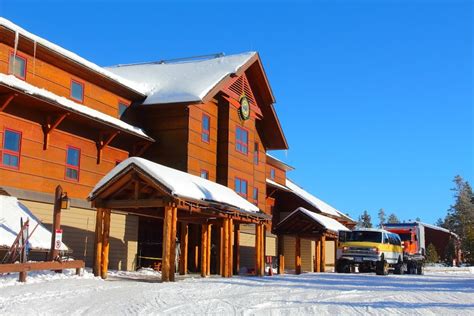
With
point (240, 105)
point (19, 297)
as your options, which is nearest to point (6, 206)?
point (19, 297)

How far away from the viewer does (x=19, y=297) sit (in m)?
13.0

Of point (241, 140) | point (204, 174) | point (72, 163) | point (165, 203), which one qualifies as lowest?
point (165, 203)

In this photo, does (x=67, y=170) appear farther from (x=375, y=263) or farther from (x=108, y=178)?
(x=375, y=263)

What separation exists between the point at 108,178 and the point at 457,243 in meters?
53.7

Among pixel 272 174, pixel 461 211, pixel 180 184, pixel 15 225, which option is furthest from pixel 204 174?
pixel 461 211

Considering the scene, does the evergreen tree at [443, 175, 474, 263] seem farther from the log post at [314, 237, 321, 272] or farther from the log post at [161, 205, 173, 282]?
the log post at [161, 205, 173, 282]

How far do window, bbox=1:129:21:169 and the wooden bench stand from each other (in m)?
4.90

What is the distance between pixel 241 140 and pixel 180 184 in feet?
40.7

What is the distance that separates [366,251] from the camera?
31141mm

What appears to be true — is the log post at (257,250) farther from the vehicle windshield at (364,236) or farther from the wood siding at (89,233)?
the vehicle windshield at (364,236)

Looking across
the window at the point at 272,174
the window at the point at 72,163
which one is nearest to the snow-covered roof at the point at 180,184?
the window at the point at 72,163

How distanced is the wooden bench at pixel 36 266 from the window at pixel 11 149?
16.1 feet

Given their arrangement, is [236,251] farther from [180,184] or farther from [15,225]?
[15,225]

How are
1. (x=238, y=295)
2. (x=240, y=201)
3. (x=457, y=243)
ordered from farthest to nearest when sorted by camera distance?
(x=457, y=243) < (x=240, y=201) < (x=238, y=295)
